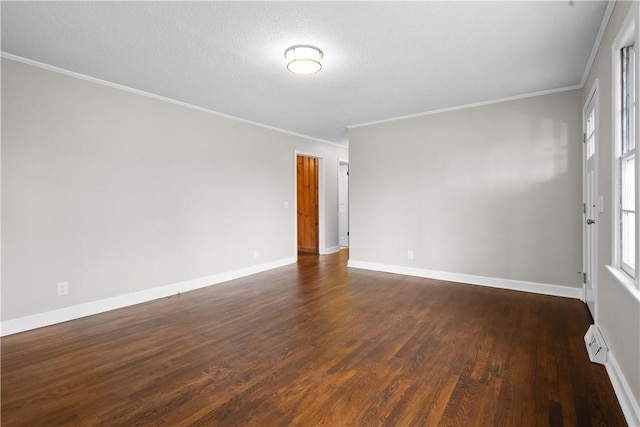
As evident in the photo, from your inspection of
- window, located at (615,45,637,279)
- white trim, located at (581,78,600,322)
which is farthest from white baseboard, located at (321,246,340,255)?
window, located at (615,45,637,279)

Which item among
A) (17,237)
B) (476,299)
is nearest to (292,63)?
(17,237)

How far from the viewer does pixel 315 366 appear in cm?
232

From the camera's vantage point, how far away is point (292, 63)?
9.33 feet

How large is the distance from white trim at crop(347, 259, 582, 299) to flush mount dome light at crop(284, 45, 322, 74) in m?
3.37

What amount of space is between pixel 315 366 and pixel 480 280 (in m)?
3.05

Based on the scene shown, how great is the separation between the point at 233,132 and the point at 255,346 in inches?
132

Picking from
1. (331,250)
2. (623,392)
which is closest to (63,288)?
(623,392)

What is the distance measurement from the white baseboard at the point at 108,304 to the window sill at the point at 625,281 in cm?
429

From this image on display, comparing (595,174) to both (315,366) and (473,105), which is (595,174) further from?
(315,366)

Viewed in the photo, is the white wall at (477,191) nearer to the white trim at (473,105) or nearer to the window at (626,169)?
the white trim at (473,105)

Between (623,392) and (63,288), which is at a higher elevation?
(63,288)

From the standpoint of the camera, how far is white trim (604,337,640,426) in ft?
5.44

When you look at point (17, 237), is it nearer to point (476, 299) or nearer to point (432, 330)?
point (432, 330)

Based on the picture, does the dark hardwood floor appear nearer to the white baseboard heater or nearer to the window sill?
the white baseboard heater
